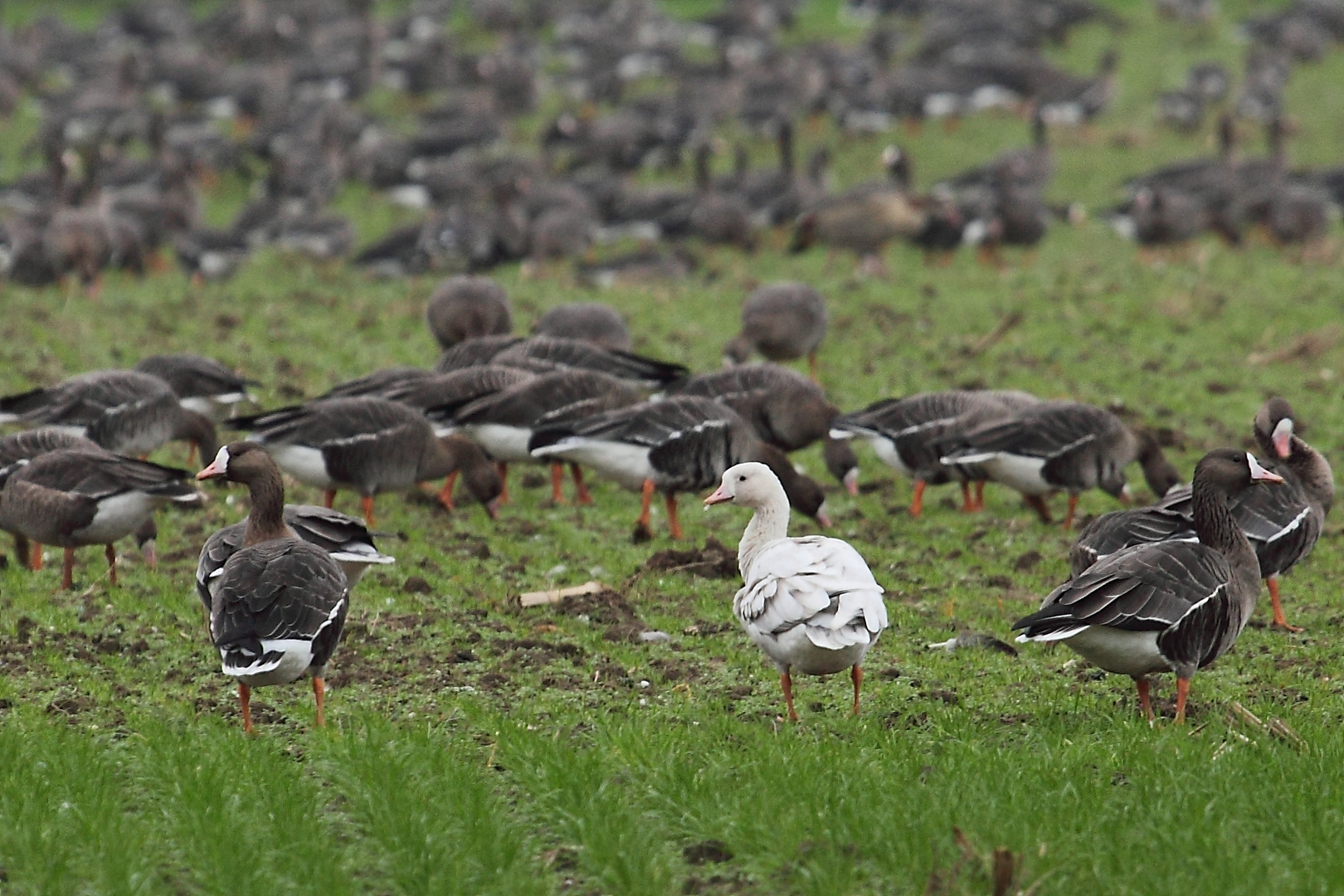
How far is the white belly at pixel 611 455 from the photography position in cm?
1403

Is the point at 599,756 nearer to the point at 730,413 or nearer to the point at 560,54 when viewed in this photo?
the point at 730,413

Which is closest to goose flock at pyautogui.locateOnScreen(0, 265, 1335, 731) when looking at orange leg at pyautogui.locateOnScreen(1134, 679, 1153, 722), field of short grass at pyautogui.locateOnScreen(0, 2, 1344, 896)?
orange leg at pyautogui.locateOnScreen(1134, 679, 1153, 722)

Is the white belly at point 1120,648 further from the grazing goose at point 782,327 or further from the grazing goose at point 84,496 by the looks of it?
the grazing goose at point 782,327

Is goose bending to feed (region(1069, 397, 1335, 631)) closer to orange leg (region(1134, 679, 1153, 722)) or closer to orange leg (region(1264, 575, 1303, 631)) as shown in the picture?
orange leg (region(1264, 575, 1303, 631))

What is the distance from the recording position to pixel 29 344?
1942 cm

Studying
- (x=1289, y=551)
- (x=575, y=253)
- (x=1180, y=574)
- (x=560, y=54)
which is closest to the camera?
(x=1180, y=574)

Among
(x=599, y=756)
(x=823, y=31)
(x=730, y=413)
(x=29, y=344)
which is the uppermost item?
(x=599, y=756)

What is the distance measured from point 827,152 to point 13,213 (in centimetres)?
1782

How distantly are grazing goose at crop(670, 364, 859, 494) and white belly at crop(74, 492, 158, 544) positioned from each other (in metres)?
5.57

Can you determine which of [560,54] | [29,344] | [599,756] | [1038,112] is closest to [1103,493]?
[599,756]

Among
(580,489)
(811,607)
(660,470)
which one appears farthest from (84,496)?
(811,607)

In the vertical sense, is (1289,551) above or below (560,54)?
above

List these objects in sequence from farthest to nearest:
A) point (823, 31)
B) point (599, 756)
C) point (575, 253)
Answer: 1. point (823, 31)
2. point (575, 253)
3. point (599, 756)

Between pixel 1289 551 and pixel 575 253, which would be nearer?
pixel 1289 551
